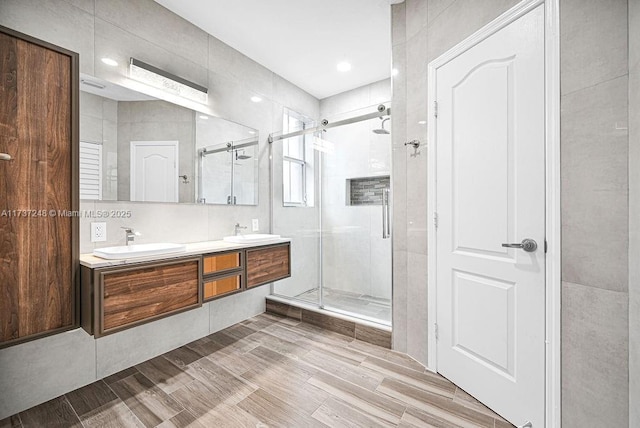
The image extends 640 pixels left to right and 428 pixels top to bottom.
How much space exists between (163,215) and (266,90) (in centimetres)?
185

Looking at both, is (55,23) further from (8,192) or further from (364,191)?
(364,191)

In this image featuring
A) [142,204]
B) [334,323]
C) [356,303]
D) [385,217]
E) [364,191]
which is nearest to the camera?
[142,204]

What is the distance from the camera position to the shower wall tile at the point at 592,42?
1154 millimetres

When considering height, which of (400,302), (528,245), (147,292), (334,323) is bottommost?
(334,323)

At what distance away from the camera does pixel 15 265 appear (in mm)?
1459

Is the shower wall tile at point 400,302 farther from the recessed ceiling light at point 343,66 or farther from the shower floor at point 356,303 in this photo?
the recessed ceiling light at point 343,66

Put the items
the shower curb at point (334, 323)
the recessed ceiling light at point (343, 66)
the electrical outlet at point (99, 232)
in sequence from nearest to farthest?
the electrical outlet at point (99, 232)
the shower curb at point (334, 323)
the recessed ceiling light at point (343, 66)

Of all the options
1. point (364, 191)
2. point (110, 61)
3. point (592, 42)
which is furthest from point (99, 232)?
point (592, 42)

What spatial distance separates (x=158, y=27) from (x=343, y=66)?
185 centimetres

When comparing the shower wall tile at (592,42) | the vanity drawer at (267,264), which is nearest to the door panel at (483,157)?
the shower wall tile at (592,42)

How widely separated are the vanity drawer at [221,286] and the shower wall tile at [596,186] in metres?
2.10

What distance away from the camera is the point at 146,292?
1.78 meters

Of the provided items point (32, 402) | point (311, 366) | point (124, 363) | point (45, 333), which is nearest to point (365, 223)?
point (311, 366)

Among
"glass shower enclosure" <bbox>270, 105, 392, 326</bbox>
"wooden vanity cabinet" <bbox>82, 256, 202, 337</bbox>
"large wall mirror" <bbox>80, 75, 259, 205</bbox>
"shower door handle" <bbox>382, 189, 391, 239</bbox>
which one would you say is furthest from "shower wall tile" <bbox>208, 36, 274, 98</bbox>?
"wooden vanity cabinet" <bbox>82, 256, 202, 337</bbox>
